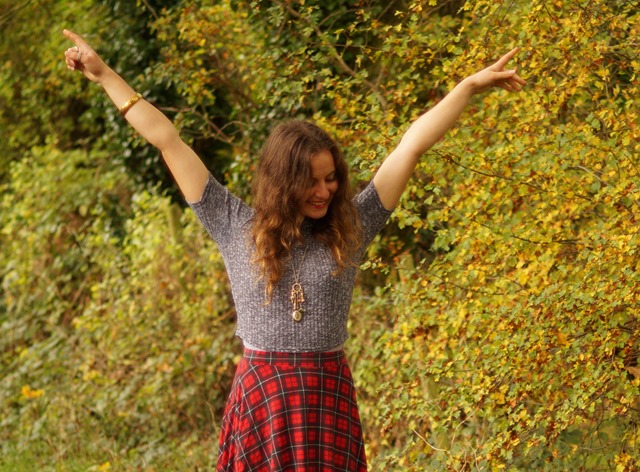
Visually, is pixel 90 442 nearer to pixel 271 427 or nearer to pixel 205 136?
pixel 205 136

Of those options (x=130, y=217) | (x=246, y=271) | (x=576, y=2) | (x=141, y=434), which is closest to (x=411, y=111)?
(x=576, y=2)

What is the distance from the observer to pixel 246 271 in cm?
342

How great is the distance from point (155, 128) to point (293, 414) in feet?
3.15

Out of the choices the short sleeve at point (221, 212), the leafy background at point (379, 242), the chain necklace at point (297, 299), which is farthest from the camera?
the leafy background at point (379, 242)

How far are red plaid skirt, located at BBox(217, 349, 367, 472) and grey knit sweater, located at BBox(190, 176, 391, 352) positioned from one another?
6cm

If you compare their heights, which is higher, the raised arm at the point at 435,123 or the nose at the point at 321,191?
the raised arm at the point at 435,123

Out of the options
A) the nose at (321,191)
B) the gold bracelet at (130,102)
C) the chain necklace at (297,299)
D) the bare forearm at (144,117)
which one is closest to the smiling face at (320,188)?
the nose at (321,191)

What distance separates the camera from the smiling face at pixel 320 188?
3.38 meters

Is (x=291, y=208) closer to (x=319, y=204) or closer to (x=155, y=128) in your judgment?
(x=319, y=204)

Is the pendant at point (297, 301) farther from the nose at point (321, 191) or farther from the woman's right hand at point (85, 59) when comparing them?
the woman's right hand at point (85, 59)

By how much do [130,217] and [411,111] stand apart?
436cm

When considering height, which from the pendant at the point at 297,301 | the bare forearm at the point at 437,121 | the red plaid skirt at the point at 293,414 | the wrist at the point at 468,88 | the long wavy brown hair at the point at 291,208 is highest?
the wrist at the point at 468,88

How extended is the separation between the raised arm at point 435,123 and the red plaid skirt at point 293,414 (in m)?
0.56

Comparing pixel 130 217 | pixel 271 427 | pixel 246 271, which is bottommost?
pixel 271 427
